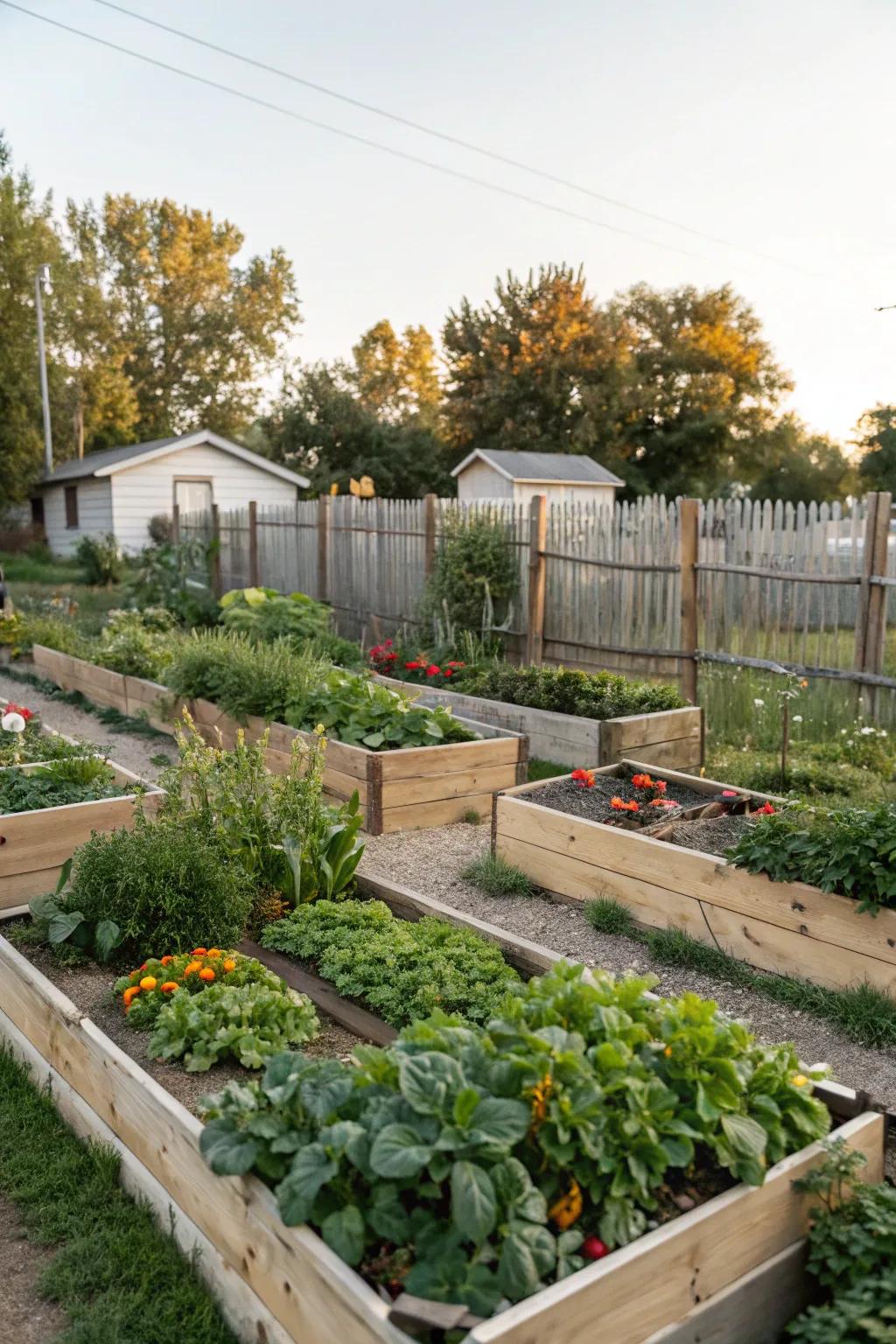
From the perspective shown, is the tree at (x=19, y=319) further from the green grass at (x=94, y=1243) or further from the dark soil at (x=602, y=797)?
the green grass at (x=94, y=1243)

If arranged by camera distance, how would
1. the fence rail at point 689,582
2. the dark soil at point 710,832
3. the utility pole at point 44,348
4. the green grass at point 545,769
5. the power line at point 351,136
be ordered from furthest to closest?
the utility pole at point 44,348 < the power line at point 351,136 < the fence rail at point 689,582 < the green grass at point 545,769 < the dark soil at point 710,832

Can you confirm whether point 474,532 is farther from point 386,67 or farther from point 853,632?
point 386,67

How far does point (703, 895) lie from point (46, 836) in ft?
9.23

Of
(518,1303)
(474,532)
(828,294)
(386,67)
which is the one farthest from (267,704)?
(828,294)

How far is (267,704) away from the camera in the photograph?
705 cm

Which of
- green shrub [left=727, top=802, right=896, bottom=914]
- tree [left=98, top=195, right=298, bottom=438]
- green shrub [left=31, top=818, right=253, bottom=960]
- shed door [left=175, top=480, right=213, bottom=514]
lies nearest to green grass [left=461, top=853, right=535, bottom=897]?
green shrub [left=727, top=802, right=896, bottom=914]

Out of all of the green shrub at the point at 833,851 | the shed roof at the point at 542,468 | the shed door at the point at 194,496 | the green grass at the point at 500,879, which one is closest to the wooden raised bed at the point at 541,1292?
the green shrub at the point at 833,851

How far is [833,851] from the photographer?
3.78 meters

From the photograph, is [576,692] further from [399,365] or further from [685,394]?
[399,365]

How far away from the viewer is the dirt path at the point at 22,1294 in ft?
7.87

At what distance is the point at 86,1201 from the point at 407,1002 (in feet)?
3.50

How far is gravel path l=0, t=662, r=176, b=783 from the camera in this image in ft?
25.3

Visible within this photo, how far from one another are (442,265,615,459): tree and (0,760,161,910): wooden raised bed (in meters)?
28.8

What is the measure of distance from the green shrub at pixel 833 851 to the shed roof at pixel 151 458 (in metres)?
20.7
